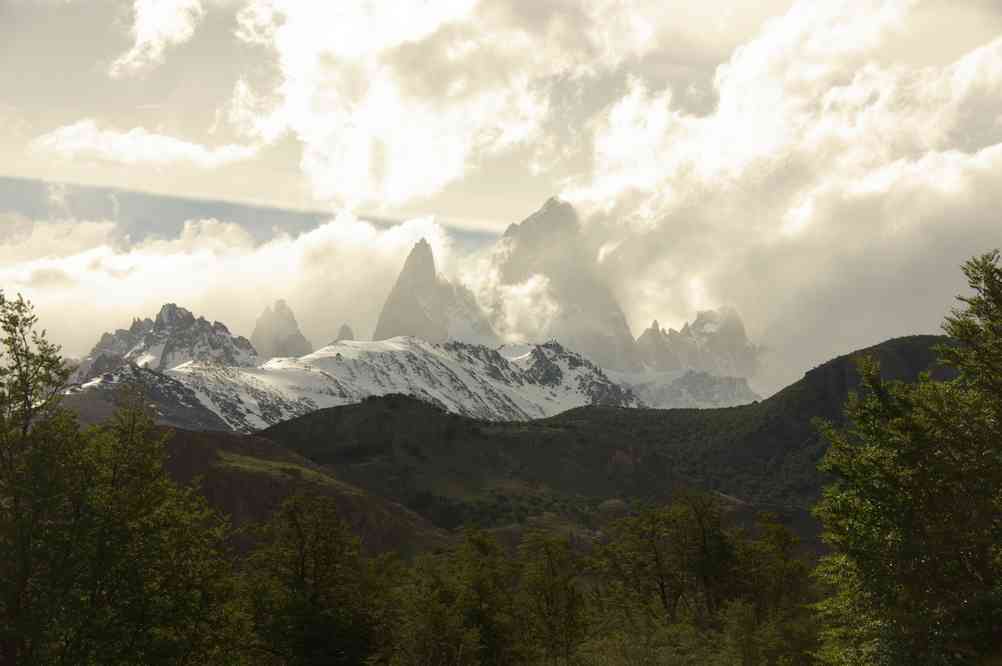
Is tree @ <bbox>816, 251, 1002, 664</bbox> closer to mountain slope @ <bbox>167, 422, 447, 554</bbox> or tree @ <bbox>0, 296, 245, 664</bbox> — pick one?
tree @ <bbox>0, 296, 245, 664</bbox>

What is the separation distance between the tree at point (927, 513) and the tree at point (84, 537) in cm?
2876

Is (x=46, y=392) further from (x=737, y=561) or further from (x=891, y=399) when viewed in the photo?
(x=737, y=561)

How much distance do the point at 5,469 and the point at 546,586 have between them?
1759 inches

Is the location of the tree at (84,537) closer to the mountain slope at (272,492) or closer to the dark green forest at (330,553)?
the dark green forest at (330,553)

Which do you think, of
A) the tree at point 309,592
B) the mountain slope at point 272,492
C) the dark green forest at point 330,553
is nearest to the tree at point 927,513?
the dark green forest at point 330,553

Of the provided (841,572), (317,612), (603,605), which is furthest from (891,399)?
(603,605)

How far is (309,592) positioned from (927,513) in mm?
33510

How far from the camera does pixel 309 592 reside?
170 ft

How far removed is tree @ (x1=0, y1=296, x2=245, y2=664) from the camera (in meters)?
33.7

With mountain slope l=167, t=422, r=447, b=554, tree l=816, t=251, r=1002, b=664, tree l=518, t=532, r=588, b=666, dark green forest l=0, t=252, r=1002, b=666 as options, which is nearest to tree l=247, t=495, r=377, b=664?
dark green forest l=0, t=252, r=1002, b=666

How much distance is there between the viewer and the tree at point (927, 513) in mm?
35531

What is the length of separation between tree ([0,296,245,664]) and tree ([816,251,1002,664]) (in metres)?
28.8

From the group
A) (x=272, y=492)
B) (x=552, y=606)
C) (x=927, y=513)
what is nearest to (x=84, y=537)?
(x=927, y=513)

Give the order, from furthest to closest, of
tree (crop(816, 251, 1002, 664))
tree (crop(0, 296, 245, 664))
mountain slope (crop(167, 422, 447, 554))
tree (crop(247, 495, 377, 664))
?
mountain slope (crop(167, 422, 447, 554)) → tree (crop(247, 495, 377, 664)) → tree (crop(816, 251, 1002, 664)) → tree (crop(0, 296, 245, 664))
